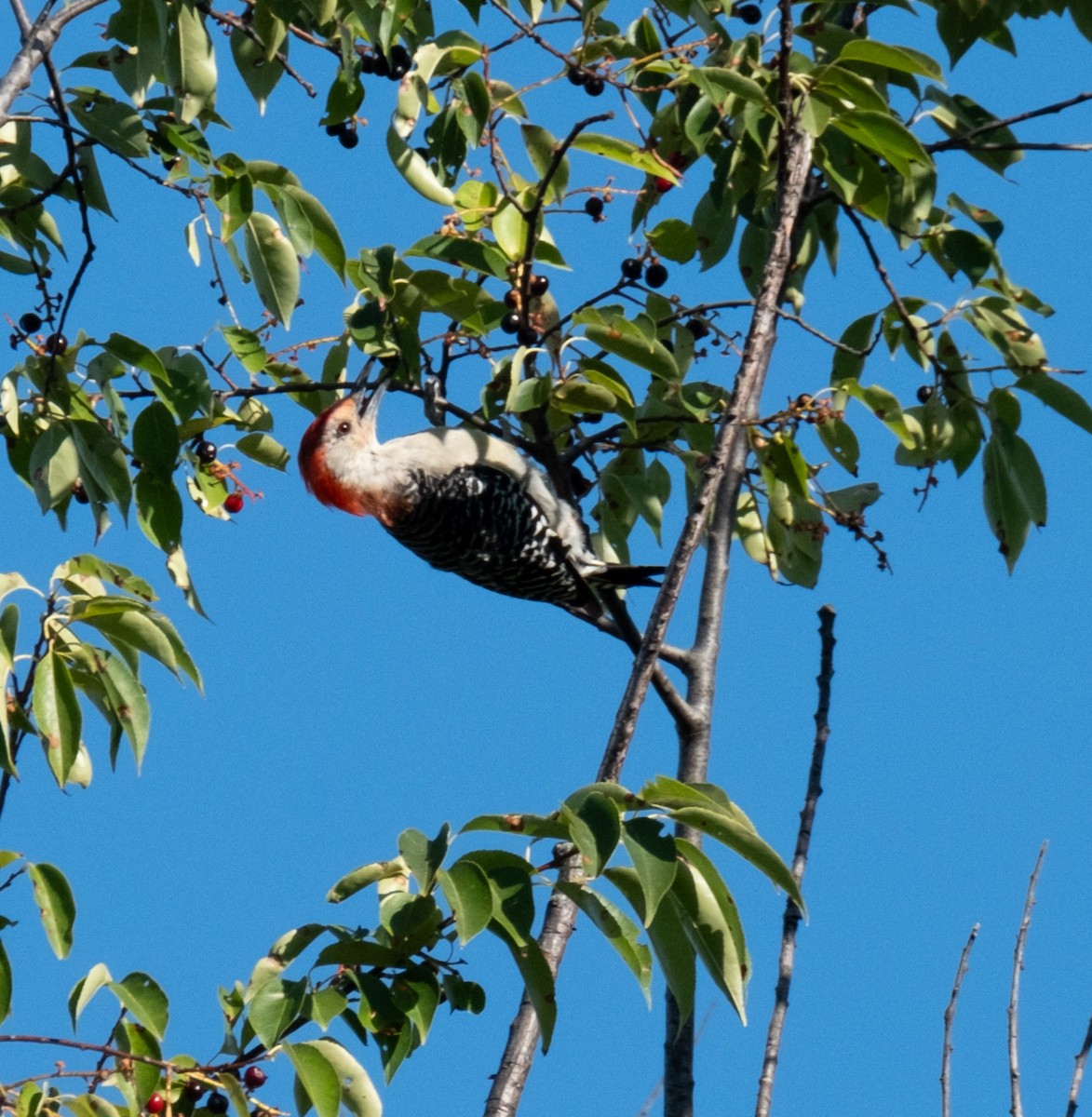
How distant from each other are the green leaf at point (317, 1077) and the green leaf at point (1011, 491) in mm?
2200

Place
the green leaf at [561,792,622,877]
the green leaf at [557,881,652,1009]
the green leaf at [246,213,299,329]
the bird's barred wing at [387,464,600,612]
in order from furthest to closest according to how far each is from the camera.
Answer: the bird's barred wing at [387,464,600,612] → the green leaf at [246,213,299,329] → the green leaf at [557,881,652,1009] → the green leaf at [561,792,622,877]

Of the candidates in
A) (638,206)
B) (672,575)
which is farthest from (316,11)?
(672,575)

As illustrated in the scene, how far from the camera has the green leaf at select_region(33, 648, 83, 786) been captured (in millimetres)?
2861

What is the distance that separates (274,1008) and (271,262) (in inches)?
64.8

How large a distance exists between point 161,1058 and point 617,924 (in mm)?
930

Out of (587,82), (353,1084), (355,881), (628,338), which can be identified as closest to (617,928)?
(355,881)

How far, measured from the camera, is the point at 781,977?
112 inches

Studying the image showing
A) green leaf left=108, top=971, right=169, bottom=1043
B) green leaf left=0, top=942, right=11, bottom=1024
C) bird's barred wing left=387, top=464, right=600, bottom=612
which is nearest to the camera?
green leaf left=108, top=971, right=169, bottom=1043

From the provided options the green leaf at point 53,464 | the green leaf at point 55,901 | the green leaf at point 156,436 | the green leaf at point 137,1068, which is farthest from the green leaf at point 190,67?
the green leaf at point 137,1068

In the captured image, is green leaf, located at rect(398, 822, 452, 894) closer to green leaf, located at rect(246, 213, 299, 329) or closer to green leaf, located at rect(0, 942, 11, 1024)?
green leaf, located at rect(0, 942, 11, 1024)

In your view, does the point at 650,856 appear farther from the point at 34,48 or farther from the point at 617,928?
the point at 34,48

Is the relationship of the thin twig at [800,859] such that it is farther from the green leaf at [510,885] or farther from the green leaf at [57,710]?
the green leaf at [57,710]

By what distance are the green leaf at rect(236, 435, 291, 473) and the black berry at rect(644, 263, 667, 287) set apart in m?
0.99

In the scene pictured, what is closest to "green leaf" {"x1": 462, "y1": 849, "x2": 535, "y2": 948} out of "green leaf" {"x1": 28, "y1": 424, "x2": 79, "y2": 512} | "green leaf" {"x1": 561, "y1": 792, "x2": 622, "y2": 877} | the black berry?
"green leaf" {"x1": 561, "y1": 792, "x2": 622, "y2": 877}
